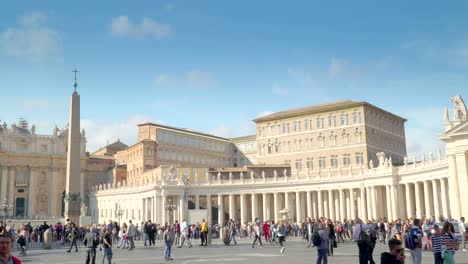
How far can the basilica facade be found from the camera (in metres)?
53.4

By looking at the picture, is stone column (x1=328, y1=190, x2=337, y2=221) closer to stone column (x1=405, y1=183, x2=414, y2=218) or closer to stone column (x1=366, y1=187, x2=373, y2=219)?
stone column (x1=366, y1=187, x2=373, y2=219)

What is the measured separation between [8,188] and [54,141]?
452 inches

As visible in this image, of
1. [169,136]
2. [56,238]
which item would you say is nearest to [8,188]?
[169,136]

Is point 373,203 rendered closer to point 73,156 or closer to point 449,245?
point 73,156

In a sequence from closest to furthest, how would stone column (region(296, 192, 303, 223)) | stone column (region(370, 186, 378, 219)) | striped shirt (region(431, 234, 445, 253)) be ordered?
striped shirt (region(431, 234, 445, 253)) < stone column (region(370, 186, 378, 219)) < stone column (region(296, 192, 303, 223))

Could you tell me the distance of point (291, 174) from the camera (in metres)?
76.8

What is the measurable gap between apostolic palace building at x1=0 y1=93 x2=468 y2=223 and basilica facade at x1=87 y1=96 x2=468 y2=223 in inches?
6.2

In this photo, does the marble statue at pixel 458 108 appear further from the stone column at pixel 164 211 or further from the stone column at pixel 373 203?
the stone column at pixel 164 211

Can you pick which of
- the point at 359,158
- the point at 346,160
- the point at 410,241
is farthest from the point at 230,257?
the point at 346,160

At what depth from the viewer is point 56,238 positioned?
37.8m

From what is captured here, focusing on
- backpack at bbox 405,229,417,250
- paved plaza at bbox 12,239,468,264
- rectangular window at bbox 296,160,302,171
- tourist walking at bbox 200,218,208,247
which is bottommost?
paved plaza at bbox 12,239,468,264

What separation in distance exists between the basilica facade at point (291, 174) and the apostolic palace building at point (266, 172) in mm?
157

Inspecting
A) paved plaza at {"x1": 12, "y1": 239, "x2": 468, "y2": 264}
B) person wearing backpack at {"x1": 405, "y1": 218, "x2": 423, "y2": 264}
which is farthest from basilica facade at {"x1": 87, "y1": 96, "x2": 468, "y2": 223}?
person wearing backpack at {"x1": 405, "y1": 218, "x2": 423, "y2": 264}

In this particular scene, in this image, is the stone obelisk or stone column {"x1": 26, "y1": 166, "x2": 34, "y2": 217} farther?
stone column {"x1": 26, "y1": 166, "x2": 34, "y2": 217}
